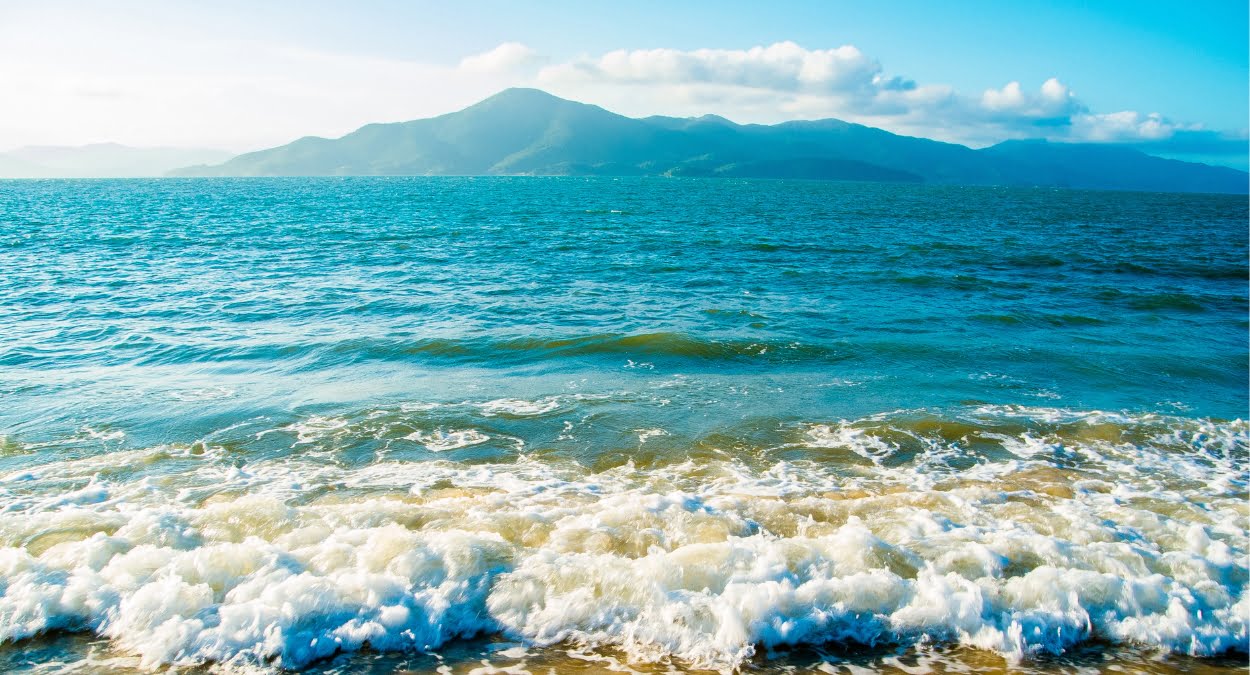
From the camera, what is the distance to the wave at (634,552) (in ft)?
23.7

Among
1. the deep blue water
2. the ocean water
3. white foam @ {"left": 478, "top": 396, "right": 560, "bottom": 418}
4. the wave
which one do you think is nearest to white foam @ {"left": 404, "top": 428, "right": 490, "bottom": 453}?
the ocean water

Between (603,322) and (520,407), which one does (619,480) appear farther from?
(603,322)

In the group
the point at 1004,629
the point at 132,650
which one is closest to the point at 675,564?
the point at 1004,629

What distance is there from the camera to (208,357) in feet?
64.1

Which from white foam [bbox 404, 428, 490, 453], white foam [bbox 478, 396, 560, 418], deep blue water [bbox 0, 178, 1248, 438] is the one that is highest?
deep blue water [bbox 0, 178, 1248, 438]

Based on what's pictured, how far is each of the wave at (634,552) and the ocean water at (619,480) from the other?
5 centimetres

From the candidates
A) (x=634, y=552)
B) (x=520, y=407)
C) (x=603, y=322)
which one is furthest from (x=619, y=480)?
(x=603, y=322)

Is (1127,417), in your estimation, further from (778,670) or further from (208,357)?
(208,357)

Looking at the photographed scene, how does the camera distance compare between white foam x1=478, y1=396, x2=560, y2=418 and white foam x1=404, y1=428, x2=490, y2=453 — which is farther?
white foam x1=478, y1=396, x2=560, y2=418

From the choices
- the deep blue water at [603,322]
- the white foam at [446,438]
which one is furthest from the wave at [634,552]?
the deep blue water at [603,322]

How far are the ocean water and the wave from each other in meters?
0.05

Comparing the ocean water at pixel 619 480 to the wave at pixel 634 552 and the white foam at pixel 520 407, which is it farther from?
the white foam at pixel 520 407

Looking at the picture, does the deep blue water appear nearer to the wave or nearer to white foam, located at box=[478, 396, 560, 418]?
white foam, located at box=[478, 396, 560, 418]

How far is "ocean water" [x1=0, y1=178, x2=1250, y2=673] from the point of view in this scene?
23.6 ft
